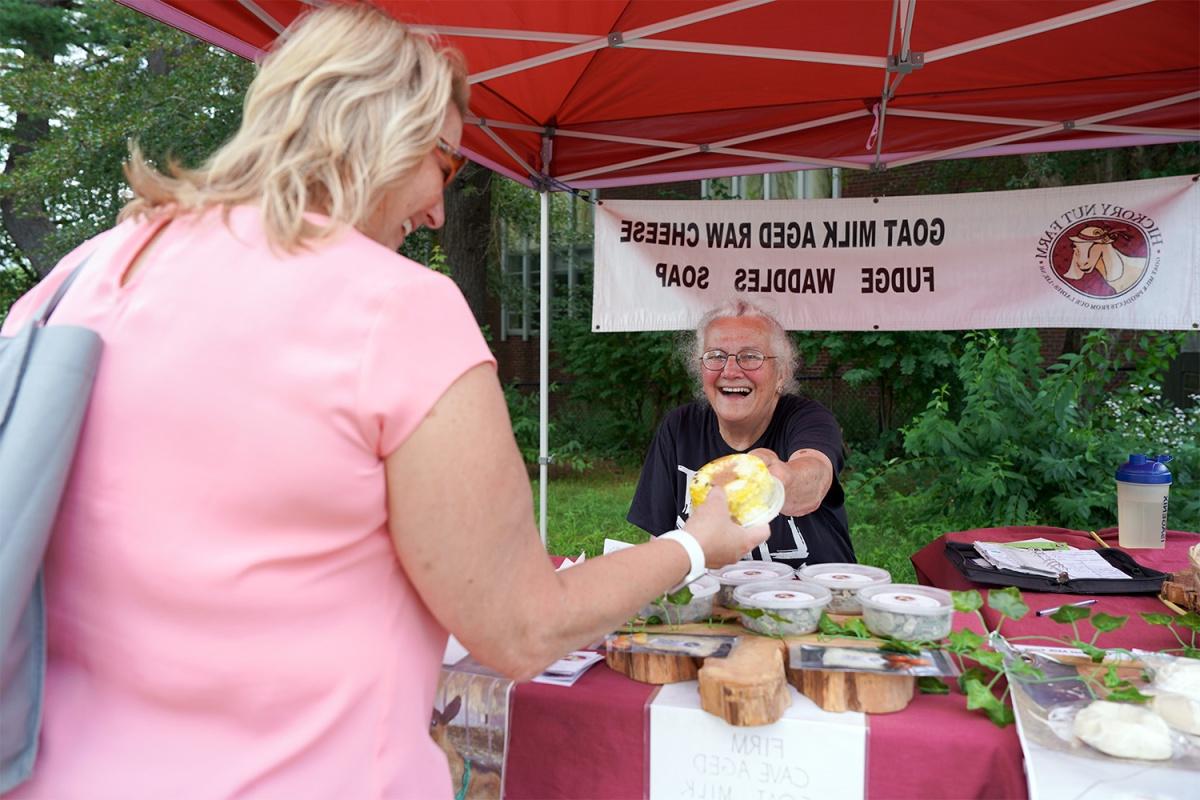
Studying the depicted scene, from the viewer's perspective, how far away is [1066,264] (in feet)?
13.1

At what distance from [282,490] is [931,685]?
1.13 m

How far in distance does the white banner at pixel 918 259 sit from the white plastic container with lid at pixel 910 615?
266 centimetres

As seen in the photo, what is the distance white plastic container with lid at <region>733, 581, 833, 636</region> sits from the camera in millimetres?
1684

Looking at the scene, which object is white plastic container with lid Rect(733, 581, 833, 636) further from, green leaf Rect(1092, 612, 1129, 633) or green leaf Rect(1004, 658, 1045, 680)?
green leaf Rect(1092, 612, 1129, 633)

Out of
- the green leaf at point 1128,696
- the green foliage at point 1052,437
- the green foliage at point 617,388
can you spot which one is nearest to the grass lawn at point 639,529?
the green foliage at point 1052,437

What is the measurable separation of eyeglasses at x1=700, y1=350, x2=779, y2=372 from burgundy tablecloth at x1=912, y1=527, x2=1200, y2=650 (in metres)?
0.86

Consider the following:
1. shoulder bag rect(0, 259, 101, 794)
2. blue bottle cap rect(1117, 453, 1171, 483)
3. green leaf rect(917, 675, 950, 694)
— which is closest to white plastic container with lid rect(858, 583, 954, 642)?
green leaf rect(917, 675, 950, 694)

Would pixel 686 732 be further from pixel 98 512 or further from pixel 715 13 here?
pixel 715 13

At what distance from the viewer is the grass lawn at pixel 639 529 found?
6676 mm

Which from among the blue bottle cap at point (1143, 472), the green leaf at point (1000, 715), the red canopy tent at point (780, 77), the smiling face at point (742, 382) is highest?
the red canopy tent at point (780, 77)

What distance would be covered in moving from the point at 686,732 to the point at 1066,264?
11.2 feet

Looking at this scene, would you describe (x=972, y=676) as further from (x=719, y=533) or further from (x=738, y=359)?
(x=738, y=359)

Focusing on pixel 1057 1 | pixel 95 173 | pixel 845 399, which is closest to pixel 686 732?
pixel 1057 1

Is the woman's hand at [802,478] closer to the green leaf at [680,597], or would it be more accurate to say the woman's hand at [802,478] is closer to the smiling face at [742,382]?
the smiling face at [742,382]
